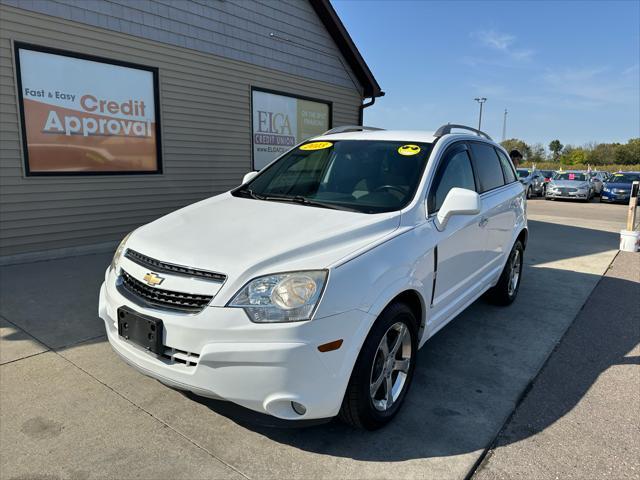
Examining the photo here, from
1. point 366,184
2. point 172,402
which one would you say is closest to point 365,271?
point 366,184

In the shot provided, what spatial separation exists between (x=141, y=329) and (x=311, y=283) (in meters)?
0.96

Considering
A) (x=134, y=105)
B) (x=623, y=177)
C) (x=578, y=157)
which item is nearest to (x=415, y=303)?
(x=134, y=105)

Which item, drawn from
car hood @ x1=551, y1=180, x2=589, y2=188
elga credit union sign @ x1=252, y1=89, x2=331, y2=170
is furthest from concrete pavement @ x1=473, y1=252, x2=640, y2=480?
car hood @ x1=551, y1=180, x2=589, y2=188

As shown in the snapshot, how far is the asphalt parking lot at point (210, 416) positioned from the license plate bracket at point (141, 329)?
436mm

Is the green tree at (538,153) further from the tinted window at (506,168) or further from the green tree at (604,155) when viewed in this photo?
the tinted window at (506,168)

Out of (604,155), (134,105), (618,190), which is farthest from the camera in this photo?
(604,155)

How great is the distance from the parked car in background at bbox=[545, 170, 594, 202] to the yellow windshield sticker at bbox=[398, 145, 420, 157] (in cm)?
2212

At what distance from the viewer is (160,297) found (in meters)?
2.47

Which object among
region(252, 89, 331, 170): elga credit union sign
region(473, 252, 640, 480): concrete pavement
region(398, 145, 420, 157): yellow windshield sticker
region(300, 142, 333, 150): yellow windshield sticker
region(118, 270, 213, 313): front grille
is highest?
region(252, 89, 331, 170): elga credit union sign

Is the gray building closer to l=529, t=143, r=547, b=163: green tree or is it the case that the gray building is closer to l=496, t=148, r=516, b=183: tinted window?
l=496, t=148, r=516, b=183: tinted window

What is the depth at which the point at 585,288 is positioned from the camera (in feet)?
19.6

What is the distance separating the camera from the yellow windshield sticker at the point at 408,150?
3.49 m

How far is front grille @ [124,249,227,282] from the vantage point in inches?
92.2

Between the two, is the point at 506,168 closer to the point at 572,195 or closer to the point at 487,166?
the point at 487,166
